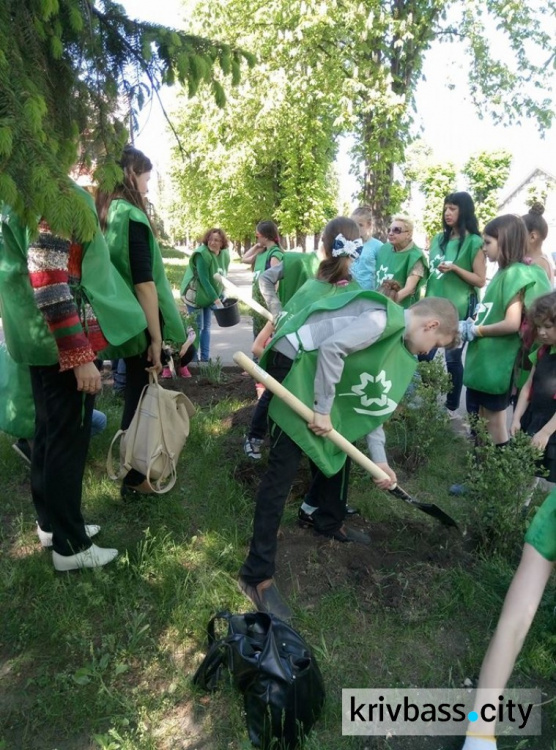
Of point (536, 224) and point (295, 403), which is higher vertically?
point (536, 224)

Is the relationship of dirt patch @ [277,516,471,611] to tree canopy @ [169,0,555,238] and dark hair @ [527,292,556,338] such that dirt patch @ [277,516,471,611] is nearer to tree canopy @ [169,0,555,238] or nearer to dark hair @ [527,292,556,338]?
dark hair @ [527,292,556,338]

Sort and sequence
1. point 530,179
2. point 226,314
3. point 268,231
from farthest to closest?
1. point 530,179
2. point 226,314
3. point 268,231

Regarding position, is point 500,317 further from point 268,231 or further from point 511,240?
point 268,231

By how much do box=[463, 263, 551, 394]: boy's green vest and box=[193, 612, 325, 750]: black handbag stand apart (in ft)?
7.47

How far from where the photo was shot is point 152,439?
10.1 ft

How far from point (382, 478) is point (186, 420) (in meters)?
1.17

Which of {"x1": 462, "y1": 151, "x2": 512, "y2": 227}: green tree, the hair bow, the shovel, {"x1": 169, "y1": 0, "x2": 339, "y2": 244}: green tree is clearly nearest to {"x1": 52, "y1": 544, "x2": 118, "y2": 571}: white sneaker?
the shovel

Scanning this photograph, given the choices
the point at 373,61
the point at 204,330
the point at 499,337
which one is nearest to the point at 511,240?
the point at 499,337

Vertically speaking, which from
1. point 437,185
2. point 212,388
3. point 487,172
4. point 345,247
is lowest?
point 487,172

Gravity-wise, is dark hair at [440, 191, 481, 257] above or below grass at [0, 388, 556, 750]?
above

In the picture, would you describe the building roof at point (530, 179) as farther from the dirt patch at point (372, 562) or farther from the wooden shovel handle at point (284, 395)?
the wooden shovel handle at point (284, 395)

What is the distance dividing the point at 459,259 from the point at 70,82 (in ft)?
10.7

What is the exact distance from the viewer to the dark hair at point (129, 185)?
2.96 metres

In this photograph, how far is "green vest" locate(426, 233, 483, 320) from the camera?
4641 millimetres
